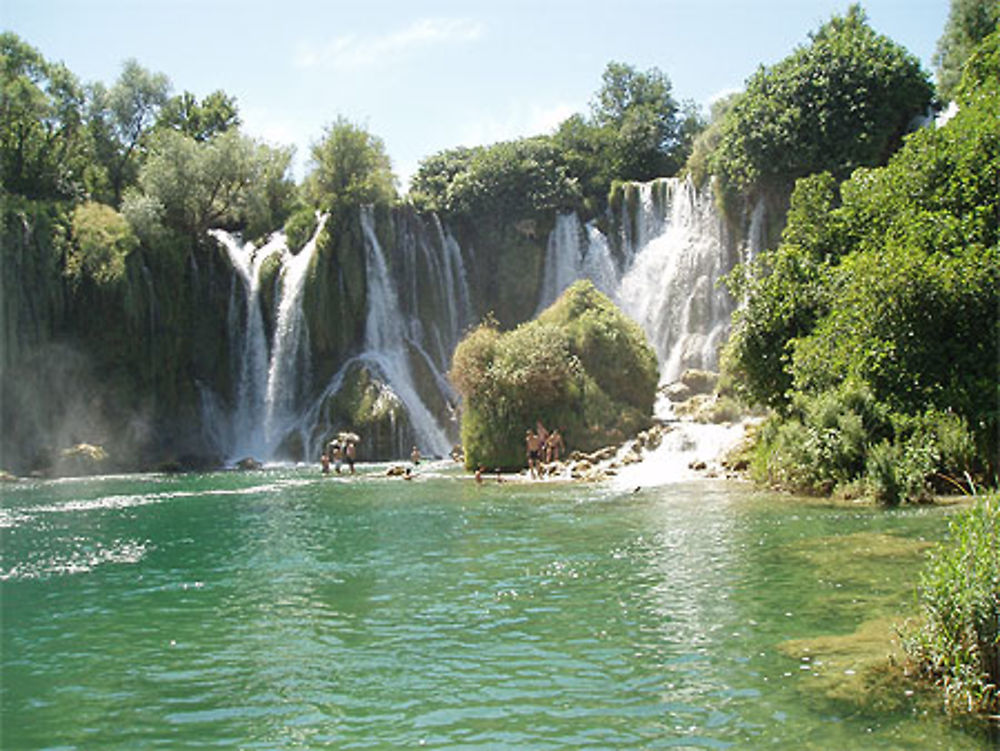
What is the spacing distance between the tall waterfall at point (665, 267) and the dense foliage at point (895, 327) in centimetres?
1934

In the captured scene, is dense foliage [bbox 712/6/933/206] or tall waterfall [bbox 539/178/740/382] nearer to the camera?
dense foliage [bbox 712/6/933/206]

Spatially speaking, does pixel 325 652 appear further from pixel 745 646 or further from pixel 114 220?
pixel 114 220

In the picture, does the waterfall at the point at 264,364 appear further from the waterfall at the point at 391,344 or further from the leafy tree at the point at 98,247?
the leafy tree at the point at 98,247

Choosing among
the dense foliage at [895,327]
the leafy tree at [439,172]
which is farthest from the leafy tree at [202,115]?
the dense foliage at [895,327]

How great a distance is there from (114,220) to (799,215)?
103 feet

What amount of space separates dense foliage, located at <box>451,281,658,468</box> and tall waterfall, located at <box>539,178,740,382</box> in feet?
35.7

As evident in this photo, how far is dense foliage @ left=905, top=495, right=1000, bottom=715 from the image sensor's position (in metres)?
7.05

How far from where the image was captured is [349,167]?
2007 inches

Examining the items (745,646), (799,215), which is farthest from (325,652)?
(799,215)

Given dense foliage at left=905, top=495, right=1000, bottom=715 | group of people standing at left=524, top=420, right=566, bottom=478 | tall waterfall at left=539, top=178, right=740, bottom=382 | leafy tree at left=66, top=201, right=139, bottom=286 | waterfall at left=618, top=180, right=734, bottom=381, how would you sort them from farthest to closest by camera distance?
tall waterfall at left=539, top=178, right=740, bottom=382 < waterfall at left=618, top=180, right=734, bottom=381 < leafy tree at left=66, top=201, right=139, bottom=286 < group of people standing at left=524, top=420, right=566, bottom=478 < dense foliage at left=905, top=495, right=1000, bottom=715

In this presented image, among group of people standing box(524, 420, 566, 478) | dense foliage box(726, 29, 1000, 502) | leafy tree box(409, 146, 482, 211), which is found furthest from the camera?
leafy tree box(409, 146, 482, 211)

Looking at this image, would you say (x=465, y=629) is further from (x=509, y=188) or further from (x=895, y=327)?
(x=509, y=188)

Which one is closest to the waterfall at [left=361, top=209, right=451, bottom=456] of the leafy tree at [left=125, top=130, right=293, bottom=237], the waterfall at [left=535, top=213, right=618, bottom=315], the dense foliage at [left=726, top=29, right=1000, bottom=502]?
the leafy tree at [left=125, top=130, right=293, bottom=237]

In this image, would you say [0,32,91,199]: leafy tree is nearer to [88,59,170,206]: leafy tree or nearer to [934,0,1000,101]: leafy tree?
[88,59,170,206]: leafy tree
